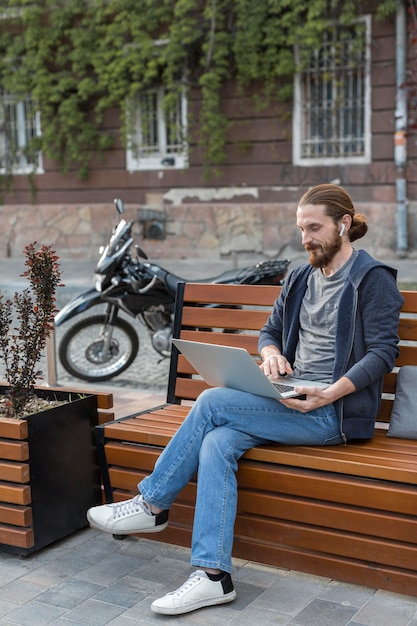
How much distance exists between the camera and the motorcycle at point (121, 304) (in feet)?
21.2

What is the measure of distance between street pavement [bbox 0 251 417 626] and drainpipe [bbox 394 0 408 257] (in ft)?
33.8

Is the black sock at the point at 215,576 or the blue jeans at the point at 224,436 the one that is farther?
the blue jeans at the point at 224,436

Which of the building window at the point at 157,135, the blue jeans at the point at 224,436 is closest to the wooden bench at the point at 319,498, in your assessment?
the blue jeans at the point at 224,436

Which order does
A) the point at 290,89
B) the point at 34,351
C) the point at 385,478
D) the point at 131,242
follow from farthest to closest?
the point at 290,89 → the point at 131,242 → the point at 34,351 → the point at 385,478

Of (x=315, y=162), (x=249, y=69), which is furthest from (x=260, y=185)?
(x=249, y=69)

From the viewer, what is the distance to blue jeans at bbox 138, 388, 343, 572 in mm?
3131

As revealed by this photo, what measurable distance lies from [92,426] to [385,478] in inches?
52.1

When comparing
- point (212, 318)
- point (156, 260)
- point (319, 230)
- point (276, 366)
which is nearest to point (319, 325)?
point (276, 366)

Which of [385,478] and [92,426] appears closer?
[385,478]

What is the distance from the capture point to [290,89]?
13.8 metres

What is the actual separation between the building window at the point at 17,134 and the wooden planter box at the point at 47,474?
1339cm

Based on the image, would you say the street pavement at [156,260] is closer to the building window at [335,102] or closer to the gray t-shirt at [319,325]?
the building window at [335,102]

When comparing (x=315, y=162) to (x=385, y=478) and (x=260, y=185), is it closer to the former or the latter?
(x=260, y=185)

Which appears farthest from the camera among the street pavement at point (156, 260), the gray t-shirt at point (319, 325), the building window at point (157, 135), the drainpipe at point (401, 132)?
the building window at point (157, 135)
